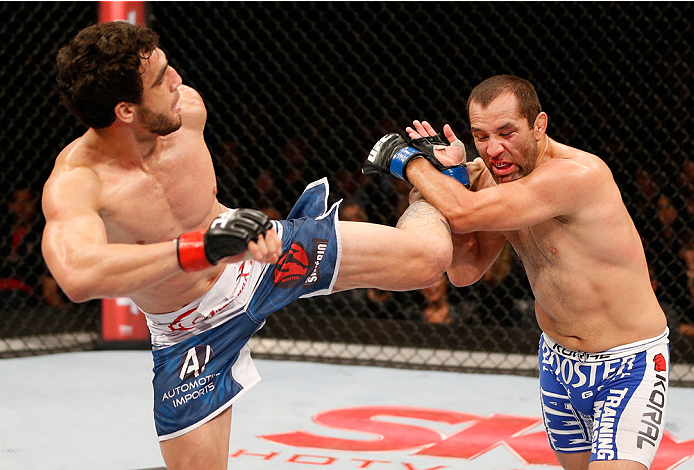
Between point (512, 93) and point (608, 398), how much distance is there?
2.35ft

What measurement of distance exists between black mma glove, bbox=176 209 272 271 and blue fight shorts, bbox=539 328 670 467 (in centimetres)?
87

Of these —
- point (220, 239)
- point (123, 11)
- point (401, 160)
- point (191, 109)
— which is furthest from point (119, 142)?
point (123, 11)

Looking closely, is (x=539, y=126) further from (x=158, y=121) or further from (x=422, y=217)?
(x=158, y=121)

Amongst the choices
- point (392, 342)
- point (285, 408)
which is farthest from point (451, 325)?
point (285, 408)

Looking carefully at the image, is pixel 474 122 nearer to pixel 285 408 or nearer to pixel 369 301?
pixel 285 408

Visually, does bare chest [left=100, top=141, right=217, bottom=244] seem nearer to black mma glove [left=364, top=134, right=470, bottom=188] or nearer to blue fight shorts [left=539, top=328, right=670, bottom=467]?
black mma glove [left=364, top=134, right=470, bottom=188]

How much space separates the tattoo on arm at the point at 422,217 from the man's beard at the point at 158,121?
1.85 feet

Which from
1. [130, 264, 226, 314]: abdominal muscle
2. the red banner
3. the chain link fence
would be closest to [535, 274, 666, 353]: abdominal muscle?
[130, 264, 226, 314]: abdominal muscle

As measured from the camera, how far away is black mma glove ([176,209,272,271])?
148 cm

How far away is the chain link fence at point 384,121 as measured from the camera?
4266 millimetres

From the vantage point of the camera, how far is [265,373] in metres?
4.04

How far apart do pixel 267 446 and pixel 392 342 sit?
159 centimetres

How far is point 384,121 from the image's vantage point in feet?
15.4

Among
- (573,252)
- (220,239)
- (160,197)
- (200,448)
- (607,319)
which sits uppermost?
(160,197)
